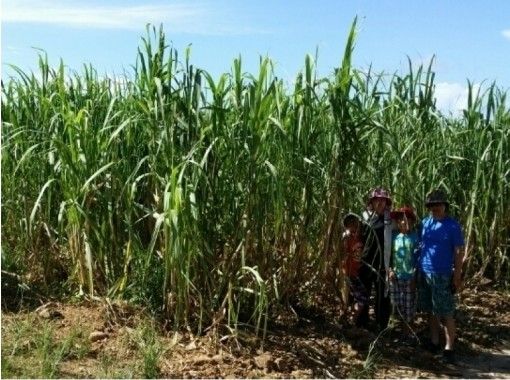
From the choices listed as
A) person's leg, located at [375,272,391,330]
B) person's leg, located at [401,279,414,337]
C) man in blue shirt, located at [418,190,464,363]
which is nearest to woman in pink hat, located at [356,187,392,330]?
person's leg, located at [375,272,391,330]

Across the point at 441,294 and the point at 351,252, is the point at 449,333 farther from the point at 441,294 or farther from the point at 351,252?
the point at 351,252

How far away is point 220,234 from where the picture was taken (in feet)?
13.9

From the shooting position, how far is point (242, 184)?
419cm

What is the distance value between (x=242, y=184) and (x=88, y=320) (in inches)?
48.8

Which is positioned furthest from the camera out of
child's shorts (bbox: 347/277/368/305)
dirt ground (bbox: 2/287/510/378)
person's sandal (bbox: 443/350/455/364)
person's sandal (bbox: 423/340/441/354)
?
child's shorts (bbox: 347/277/368/305)

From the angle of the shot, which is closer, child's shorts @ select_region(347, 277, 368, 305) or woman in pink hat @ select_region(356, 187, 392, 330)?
woman in pink hat @ select_region(356, 187, 392, 330)

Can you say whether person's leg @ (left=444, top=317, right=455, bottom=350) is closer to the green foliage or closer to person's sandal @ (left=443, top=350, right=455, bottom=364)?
person's sandal @ (left=443, top=350, right=455, bottom=364)

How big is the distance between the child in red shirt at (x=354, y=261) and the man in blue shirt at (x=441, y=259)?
407mm

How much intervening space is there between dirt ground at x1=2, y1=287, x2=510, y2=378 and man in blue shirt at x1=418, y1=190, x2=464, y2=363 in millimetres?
254

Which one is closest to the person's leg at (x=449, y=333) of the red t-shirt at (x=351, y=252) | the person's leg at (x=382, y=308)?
the person's leg at (x=382, y=308)

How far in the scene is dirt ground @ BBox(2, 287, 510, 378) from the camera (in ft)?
12.7

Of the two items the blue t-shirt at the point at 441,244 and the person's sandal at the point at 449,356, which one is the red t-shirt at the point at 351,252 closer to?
the blue t-shirt at the point at 441,244

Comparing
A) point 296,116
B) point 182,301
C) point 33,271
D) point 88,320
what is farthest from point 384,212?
point 33,271

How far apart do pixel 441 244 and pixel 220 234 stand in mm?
1417
